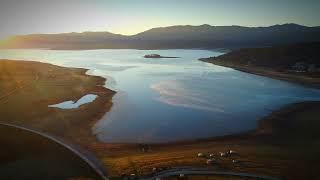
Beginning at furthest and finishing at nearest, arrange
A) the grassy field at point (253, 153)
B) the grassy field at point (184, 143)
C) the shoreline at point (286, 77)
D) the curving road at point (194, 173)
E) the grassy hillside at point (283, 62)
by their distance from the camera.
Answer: the grassy hillside at point (283, 62), the shoreline at point (286, 77), the grassy field at point (184, 143), the grassy field at point (253, 153), the curving road at point (194, 173)

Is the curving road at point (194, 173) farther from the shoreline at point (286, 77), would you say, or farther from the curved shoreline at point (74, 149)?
the shoreline at point (286, 77)

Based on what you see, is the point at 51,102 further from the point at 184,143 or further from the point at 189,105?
the point at 184,143

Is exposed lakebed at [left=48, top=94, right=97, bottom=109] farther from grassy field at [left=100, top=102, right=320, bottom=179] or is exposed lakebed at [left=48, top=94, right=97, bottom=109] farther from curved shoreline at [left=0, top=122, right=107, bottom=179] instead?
grassy field at [left=100, top=102, right=320, bottom=179]

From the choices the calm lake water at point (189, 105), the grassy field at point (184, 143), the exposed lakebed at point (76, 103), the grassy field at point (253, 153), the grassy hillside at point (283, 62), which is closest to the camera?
the grassy field at point (253, 153)

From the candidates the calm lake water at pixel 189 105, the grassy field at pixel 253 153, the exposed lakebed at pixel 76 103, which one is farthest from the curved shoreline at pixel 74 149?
the exposed lakebed at pixel 76 103

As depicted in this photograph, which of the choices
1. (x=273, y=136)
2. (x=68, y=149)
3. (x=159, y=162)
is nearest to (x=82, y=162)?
(x=68, y=149)

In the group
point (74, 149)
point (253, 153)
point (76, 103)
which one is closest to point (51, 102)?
point (76, 103)

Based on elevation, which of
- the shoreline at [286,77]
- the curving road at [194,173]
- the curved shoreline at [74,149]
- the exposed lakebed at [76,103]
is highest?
the shoreline at [286,77]

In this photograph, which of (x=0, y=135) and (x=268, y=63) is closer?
(x=0, y=135)

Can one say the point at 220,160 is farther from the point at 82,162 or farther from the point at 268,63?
the point at 268,63

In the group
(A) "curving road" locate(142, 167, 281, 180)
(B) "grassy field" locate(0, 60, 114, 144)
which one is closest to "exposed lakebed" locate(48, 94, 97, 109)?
(B) "grassy field" locate(0, 60, 114, 144)

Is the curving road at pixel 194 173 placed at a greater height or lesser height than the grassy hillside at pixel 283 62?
lesser
